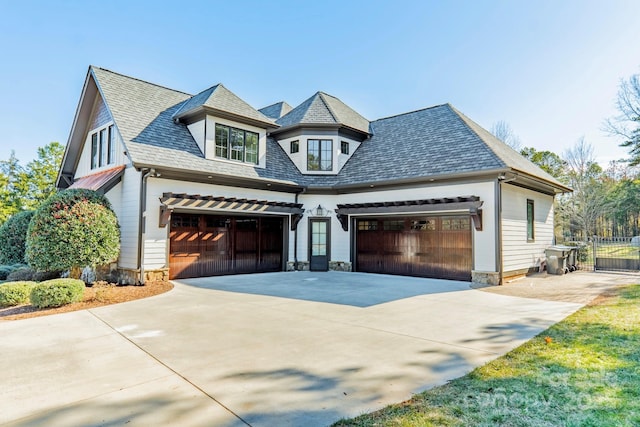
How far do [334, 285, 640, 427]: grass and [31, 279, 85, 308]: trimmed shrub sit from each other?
285 inches

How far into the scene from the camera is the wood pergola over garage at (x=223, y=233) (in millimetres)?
11391

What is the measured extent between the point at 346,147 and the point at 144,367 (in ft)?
43.3

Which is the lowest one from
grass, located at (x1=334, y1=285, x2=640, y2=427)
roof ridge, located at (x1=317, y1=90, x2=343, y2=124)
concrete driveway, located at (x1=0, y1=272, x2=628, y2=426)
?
concrete driveway, located at (x1=0, y1=272, x2=628, y2=426)

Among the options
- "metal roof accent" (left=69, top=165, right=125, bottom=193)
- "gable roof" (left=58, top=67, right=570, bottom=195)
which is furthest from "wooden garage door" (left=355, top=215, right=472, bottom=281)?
"metal roof accent" (left=69, top=165, right=125, bottom=193)

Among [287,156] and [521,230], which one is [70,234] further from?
[521,230]

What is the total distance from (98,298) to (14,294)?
1.62 m

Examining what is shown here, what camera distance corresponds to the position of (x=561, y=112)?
60.5ft

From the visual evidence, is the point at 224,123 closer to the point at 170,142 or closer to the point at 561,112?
the point at 170,142

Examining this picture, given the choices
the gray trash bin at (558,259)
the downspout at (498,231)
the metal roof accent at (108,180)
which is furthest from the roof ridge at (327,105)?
the gray trash bin at (558,259)

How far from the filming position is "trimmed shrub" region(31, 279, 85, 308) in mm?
7270

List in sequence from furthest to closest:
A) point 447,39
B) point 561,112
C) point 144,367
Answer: point 561,112 → point 447,39 → point 144,367

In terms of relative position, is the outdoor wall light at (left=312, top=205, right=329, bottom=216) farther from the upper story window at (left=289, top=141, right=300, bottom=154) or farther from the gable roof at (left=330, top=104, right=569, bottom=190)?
the upper story window at (left=289, top=141, right=300, bottom=154)

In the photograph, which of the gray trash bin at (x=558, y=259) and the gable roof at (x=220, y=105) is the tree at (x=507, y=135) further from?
the gable roof at (x=220, y=105)

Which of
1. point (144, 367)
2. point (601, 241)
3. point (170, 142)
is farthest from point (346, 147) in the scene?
point (144, 367)
